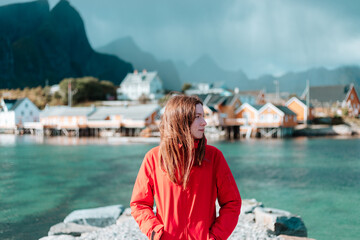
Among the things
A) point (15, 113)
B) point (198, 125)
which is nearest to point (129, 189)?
point (198, 125)

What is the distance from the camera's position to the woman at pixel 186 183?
229cm

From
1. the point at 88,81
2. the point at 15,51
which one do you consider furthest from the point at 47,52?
the point at 88,81

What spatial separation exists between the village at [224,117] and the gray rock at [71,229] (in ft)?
123

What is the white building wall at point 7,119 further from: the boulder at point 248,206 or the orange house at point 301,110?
the boulder at point 248,206

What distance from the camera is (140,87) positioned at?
77312 mm

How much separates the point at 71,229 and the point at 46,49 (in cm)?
12897

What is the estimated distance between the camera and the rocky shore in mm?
6212

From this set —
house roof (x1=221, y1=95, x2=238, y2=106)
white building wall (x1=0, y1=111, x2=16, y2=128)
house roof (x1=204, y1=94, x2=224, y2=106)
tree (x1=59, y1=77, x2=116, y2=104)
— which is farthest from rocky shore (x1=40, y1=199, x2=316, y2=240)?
tree (x1=59, y1=77, x2=116, y2=104)

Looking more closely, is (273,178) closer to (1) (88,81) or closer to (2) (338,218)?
(2) (338,218)

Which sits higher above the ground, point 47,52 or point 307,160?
point 47,52

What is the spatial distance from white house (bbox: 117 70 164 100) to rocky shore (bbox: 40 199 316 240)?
223 ft

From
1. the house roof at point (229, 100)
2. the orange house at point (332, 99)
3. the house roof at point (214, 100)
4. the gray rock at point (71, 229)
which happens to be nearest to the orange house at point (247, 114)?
the house roof at point (229, 100)

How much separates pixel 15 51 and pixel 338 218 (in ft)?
408

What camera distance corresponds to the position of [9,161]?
22.1 metres
